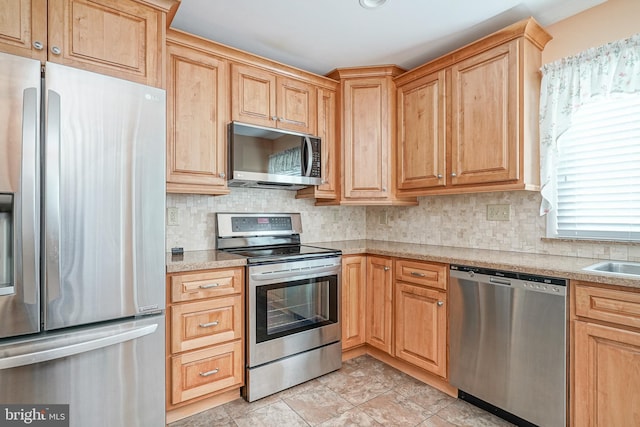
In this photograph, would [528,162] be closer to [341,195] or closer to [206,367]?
[341,195]

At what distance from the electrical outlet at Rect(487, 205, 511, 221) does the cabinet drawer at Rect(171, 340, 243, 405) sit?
6.56 feet

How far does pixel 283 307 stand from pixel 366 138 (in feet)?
5.05

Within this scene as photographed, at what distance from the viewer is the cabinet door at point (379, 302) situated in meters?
2.53

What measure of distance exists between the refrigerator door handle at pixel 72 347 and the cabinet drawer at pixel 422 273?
5.46 ft

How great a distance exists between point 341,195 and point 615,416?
6.73 feet

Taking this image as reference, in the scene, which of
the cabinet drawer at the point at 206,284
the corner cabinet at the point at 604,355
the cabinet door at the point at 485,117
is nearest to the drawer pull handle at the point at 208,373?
the cabinet drawer at the point at 206,284

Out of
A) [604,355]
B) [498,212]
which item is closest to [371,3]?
[498,212]

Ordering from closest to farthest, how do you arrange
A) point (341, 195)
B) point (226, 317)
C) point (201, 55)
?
point (226, 317) < point (201, 55) < point (341, 195)

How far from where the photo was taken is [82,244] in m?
1.38

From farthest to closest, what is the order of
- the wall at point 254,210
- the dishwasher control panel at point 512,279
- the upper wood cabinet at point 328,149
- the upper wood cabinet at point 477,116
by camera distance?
the upper wood cabinet at point 328,149 → the wall at point 254,210 → the upper wood cabinet at point 477,116 → the dishwasher control panel at point 512,279

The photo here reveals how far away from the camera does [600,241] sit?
6.31 feet

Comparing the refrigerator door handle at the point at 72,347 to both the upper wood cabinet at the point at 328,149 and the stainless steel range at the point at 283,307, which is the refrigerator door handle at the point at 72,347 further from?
the upper wood cabinet at the point at 328,149

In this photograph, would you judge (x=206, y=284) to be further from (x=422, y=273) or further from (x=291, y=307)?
(x=422, y=273)

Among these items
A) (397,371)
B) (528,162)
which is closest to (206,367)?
(397,371)
